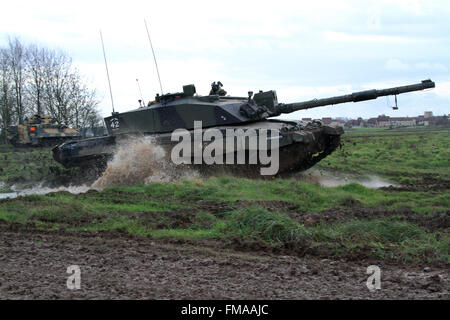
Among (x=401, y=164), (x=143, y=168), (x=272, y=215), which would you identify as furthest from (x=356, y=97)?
(x=272, y=215)

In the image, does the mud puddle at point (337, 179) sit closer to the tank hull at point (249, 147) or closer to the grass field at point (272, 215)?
the tank hull at point (249, 147)

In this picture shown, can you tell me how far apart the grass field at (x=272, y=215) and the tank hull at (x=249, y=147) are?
834 mm

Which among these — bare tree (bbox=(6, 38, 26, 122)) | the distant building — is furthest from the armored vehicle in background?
the distant building

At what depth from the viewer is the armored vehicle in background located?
98.5 feet

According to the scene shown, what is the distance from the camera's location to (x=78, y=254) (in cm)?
641

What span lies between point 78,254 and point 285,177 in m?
8.40

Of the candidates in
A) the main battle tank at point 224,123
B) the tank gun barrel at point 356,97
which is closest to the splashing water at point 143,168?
the main battle tank at point 224,123

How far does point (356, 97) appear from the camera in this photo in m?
13.7

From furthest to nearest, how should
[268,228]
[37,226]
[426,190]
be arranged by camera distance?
[426,190] → [37,226] → [268,228]

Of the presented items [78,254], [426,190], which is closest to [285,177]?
[426,190]

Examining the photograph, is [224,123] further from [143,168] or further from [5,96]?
[5,96]

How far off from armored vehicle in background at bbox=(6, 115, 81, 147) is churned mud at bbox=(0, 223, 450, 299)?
2414 cm

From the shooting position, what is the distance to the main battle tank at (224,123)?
42.5ft
